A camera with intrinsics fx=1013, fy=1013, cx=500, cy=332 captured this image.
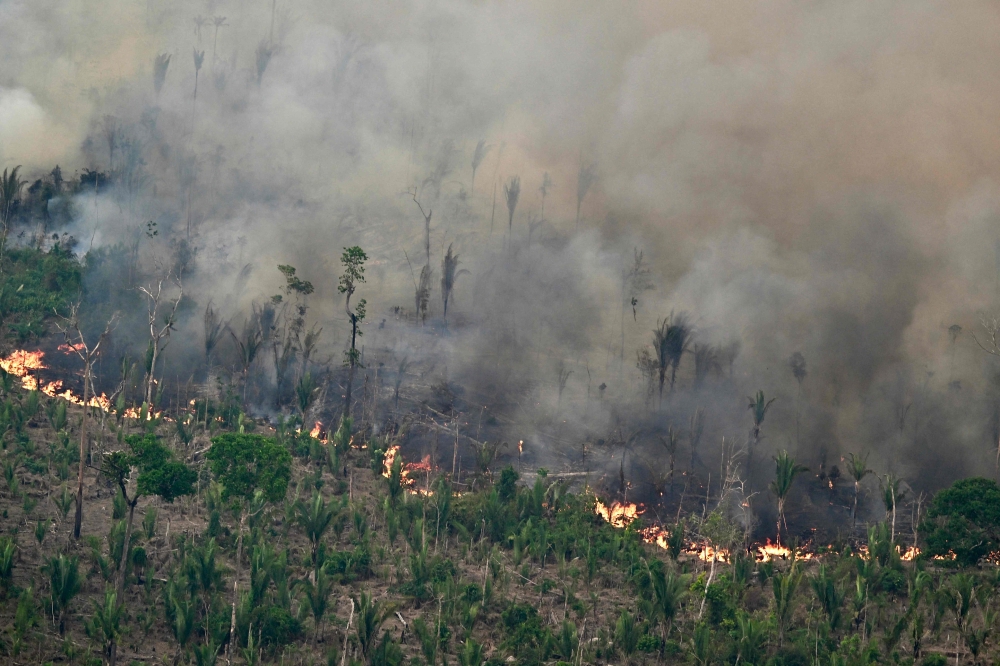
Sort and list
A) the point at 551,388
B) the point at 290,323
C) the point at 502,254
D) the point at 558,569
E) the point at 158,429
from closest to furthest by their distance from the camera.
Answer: the point at 558,569, the point at 158,429, the point at 551,388, the point at 290,323, the point at 502,254

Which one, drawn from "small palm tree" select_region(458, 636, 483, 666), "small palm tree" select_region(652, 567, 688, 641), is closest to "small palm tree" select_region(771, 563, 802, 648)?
"small palm tree" select_region(652, 567, 688, 641)

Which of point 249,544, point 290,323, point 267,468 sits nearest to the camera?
point 267,468

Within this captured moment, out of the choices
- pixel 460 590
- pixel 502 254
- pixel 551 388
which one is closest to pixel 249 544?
pixel 460 590

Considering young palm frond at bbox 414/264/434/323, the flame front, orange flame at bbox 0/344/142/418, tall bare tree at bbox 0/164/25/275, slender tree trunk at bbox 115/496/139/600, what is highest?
tall bare tree at bbox 0/164/25/275

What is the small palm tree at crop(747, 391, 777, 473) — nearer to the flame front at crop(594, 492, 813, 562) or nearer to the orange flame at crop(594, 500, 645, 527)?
the flame front at crop(594, 492, 813, 562)

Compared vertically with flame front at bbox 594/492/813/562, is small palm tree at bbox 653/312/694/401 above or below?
above

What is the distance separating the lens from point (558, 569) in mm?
58188

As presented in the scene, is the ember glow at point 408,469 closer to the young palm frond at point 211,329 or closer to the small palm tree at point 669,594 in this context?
the young palm frond at point 211,329

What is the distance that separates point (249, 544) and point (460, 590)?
1156 cm

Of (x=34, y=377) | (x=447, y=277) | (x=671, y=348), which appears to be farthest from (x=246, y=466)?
(x=447, y=277)

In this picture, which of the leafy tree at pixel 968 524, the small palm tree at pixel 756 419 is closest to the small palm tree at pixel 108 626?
the leafy tree at pixel 968 524

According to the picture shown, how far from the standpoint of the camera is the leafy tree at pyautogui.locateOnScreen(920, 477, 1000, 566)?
5609cm

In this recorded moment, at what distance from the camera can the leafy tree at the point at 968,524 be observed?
2208 inches

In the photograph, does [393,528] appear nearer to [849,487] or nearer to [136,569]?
[136,569]
